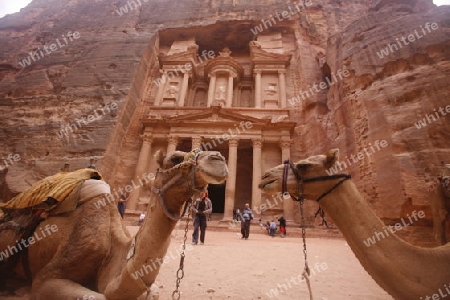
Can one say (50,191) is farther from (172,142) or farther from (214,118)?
(214,118)

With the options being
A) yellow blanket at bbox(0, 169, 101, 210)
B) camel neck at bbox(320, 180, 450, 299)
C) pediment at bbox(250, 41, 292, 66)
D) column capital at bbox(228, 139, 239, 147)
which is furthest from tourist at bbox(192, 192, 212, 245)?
pediment at bbox(250, 41, 292, 66)

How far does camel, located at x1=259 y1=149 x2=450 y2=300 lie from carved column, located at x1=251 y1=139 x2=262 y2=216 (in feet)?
44.5

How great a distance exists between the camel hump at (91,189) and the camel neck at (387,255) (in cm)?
282

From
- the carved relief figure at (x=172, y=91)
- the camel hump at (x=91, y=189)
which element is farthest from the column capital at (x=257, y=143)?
the camel hump at (x=91, y=189)

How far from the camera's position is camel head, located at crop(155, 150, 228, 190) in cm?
226

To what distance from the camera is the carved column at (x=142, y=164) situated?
643 inches

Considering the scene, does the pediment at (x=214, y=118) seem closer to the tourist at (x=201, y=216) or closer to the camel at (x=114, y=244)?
the tourist at (x=201, y=216)

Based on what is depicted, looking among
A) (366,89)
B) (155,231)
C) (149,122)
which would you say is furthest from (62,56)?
(155,231)

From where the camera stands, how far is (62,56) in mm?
22047

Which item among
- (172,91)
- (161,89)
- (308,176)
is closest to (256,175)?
(172,91)

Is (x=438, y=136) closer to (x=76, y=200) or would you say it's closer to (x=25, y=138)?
(x=76, y=200)

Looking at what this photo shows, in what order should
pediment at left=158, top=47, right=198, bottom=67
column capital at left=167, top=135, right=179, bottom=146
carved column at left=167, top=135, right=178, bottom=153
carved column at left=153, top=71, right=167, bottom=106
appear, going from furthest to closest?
1. pediment at left=158, top=47, right=198, bottom=67
2. carved column at left=153, top=71, right=167, bottom=106
3. column capital at left=167, top=135, right=179, bottom=146
4. carved column at left=167, top=135, right=178, bottom=153

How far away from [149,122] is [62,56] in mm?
11163

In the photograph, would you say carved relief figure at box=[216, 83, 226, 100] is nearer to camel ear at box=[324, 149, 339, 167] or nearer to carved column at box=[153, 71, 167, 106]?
carved column at box=[153, 71, 167, 106]
